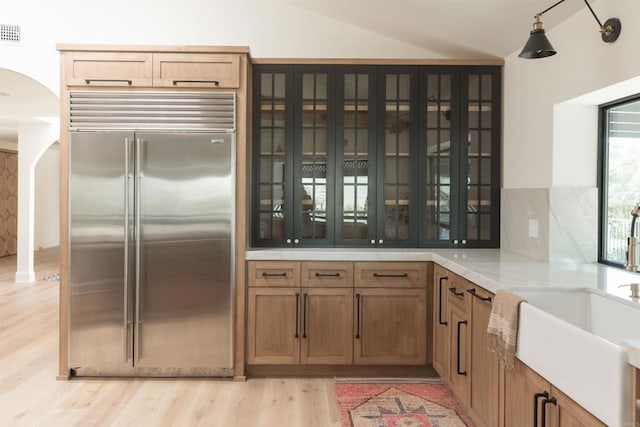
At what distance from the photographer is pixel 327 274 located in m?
3.45

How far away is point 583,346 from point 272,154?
8.78ft

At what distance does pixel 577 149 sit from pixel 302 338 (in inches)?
84.7

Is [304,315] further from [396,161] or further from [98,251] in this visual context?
[98,251]

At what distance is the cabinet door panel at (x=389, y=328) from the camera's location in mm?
3451

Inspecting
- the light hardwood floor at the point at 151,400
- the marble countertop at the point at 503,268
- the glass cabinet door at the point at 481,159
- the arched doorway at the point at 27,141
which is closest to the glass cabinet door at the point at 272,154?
the marble countertop at the point at 503,268

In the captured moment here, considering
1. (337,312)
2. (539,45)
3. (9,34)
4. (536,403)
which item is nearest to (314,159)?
(337,312)

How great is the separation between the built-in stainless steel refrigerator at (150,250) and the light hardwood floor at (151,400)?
0.49 feet

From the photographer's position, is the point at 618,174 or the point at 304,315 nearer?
the point at 618,174

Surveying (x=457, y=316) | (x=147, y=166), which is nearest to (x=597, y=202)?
(x=457, y=316)

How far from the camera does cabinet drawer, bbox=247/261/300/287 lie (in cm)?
344

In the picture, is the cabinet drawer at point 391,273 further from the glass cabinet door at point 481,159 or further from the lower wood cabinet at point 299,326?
the glass cabinet door at point 481,159

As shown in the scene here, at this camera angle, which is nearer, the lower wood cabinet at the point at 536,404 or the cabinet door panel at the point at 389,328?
the lower wood cabinet at the point at 536,404

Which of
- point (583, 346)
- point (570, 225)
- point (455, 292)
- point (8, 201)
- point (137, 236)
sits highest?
point (8, 201)

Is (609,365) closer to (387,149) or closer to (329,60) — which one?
(387,149)
